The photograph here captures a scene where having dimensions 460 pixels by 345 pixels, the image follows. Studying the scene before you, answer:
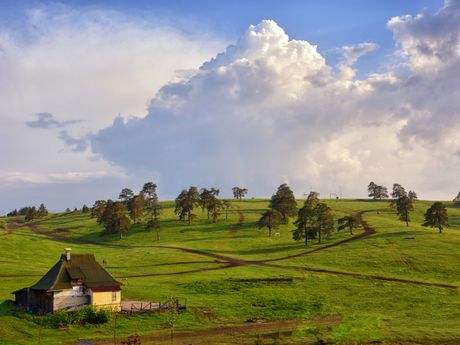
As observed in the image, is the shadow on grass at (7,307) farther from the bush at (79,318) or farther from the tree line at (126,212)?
the tree line at (126,212)

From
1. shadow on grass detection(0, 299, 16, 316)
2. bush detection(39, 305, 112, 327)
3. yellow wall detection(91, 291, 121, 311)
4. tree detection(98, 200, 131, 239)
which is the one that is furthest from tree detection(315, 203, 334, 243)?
shadow on grass detection(0, 299, 16, 316)

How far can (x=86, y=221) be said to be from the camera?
181625 mm

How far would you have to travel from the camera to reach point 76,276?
214ft

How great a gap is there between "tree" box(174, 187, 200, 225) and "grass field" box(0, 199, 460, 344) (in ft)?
35.9

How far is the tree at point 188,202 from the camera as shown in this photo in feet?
521

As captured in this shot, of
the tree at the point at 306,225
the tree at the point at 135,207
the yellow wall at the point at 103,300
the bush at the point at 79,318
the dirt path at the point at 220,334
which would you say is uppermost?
the tree at the point at 135,207

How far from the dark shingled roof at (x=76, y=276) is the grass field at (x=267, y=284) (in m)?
5.05

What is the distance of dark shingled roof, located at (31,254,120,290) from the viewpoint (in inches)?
2512

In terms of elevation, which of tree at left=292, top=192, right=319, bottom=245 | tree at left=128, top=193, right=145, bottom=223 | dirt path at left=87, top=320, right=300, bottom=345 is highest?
tree at left=128, top=193, right=145, bottom=223

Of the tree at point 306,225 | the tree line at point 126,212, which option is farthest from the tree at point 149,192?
the tree at point 306,225

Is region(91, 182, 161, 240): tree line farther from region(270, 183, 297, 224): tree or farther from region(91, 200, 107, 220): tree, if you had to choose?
region(270, 183, 297, 224): tree

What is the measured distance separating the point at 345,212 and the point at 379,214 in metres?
11.2

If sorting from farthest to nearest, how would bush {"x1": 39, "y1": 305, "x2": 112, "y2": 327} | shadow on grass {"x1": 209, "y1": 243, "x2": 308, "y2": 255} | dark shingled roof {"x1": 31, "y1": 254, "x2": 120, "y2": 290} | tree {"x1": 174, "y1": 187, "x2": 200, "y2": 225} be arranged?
1. tree {"x1": 174, "y1": 187, "x2": 200, "y2": 225}
2. shadow on grass {"x1": 209, "y1": 243, "x2": 308, "y2": 255}
3. dark shingled roof {"x1": 31, "y1": 254, "x2": 120, "y2": 290}
4. bush {"x1": 39, "y1": 305, "x2": 112, "y2": 327}

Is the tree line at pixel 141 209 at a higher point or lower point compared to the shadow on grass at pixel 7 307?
higher
